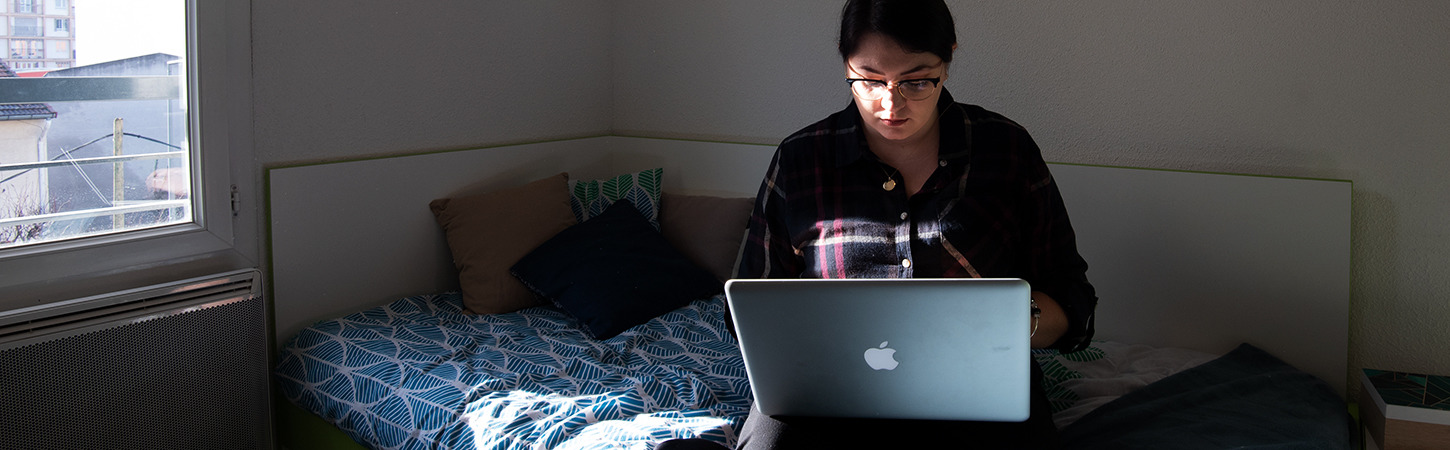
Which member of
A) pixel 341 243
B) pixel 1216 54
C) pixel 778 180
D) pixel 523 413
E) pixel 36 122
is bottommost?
pixel 523 413

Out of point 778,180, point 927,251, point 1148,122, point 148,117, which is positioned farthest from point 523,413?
point 1148,122

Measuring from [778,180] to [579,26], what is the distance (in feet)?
5.26

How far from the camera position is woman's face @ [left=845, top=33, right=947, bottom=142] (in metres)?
1.41

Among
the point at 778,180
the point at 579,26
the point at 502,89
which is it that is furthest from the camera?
the point at 579,26

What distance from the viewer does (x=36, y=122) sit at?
5.92ft

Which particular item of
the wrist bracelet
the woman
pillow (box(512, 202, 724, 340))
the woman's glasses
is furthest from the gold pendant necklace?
pillow (box(512, 202, 724, 340))

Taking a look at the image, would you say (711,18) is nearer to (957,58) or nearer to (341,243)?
(957,58)

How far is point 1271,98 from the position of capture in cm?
217

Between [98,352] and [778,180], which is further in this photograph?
[98,352]

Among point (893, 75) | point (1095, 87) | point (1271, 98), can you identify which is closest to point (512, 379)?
point (893, 75)

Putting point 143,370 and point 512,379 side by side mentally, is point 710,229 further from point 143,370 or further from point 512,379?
point 143,370

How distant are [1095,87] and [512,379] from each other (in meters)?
1.50

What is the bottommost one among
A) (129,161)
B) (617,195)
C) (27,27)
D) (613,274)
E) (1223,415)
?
(1223,415)

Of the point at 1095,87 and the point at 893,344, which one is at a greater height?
the point at 1095,87
